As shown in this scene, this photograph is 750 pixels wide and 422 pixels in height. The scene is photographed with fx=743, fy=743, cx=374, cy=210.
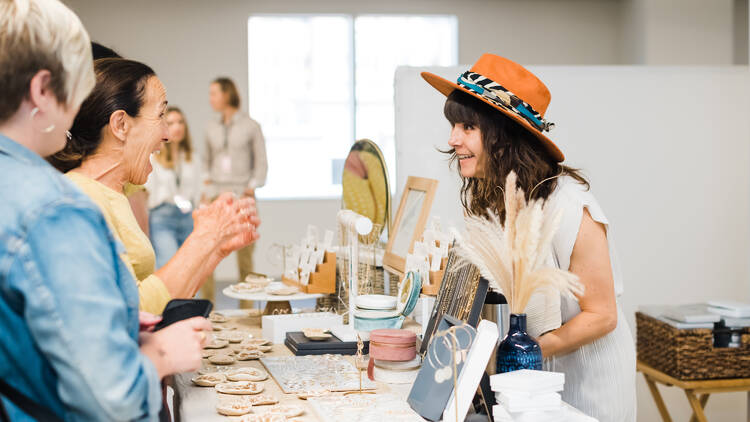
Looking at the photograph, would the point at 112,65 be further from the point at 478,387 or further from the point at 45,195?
the point at 478,387

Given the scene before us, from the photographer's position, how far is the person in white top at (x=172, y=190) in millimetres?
5723

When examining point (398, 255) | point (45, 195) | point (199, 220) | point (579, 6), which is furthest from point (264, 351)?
point (579, 6)

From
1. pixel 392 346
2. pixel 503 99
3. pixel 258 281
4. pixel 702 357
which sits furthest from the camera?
pixel 702 357

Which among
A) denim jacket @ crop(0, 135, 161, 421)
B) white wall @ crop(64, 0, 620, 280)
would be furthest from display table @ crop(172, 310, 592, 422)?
white wall @ crop(64, 0, 620, 280)

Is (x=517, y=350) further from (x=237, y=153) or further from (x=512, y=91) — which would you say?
(x=237, y=153)

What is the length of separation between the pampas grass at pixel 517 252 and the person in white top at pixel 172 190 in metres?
4.27

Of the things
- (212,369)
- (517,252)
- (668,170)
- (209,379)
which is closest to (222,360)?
(212,369)

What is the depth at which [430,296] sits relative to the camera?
216 centimetres

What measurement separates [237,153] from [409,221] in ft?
13.4

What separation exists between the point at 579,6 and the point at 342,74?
3.13 meters

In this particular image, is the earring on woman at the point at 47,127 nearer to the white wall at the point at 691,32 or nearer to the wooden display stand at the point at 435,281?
the wooden display stand at the point at 435,281

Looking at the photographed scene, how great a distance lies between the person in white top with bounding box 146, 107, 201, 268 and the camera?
18.8ft

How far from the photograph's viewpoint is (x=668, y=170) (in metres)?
3.64

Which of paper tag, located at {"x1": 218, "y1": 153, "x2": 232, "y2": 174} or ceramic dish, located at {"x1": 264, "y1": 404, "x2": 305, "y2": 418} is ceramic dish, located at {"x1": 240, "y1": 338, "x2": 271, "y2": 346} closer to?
ceramic dish, located at {"x1": 264, "y1": 404, "x2": 305, "y2": 418}
